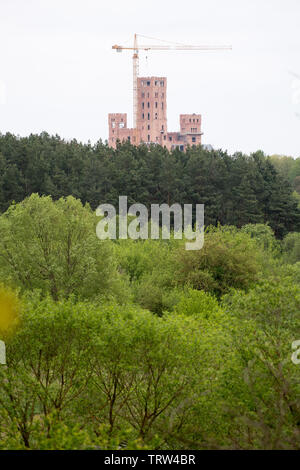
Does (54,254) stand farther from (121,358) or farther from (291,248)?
(291,248)

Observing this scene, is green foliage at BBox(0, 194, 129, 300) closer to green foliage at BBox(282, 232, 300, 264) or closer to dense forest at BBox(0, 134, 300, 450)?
dense forest at BBox(0, 134, 300, 450)

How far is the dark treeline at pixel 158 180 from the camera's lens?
81.8m

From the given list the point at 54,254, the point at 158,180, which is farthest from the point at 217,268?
the point at 158,180

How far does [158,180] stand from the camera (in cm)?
→ 8806

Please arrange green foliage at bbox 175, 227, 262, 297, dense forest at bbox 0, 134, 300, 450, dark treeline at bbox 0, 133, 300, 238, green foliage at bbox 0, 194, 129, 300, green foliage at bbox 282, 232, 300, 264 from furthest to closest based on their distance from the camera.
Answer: dark treeline at bbox 0, 133, 300, 238, green foliage at bbox 282, 232, 300, 264, green foliage at bbox 175, 227, 262, 297, green foliage at bbox 0, 194, 129, 300, dense forest at bbox 0, 134, 300, 450

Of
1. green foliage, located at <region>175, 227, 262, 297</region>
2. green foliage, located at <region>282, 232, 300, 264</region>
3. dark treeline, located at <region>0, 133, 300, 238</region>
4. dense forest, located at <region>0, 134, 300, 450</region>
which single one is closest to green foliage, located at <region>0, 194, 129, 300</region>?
dense forest, located at <region>0, 134, 300, 450</region>

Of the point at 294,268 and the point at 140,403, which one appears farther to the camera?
the point at 294,268

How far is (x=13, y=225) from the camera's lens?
140ft

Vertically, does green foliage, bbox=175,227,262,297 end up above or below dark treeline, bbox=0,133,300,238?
below

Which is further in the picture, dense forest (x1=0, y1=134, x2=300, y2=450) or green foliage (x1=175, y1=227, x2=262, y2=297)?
green foliage (x1=175, y1=227, x2=262, y2=297)

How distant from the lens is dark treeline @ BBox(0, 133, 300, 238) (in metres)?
81.8

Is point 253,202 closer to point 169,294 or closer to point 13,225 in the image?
point 169,294

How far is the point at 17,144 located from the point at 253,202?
3214cm

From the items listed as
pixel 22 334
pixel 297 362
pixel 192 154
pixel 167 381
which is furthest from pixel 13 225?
pixel 192 154
